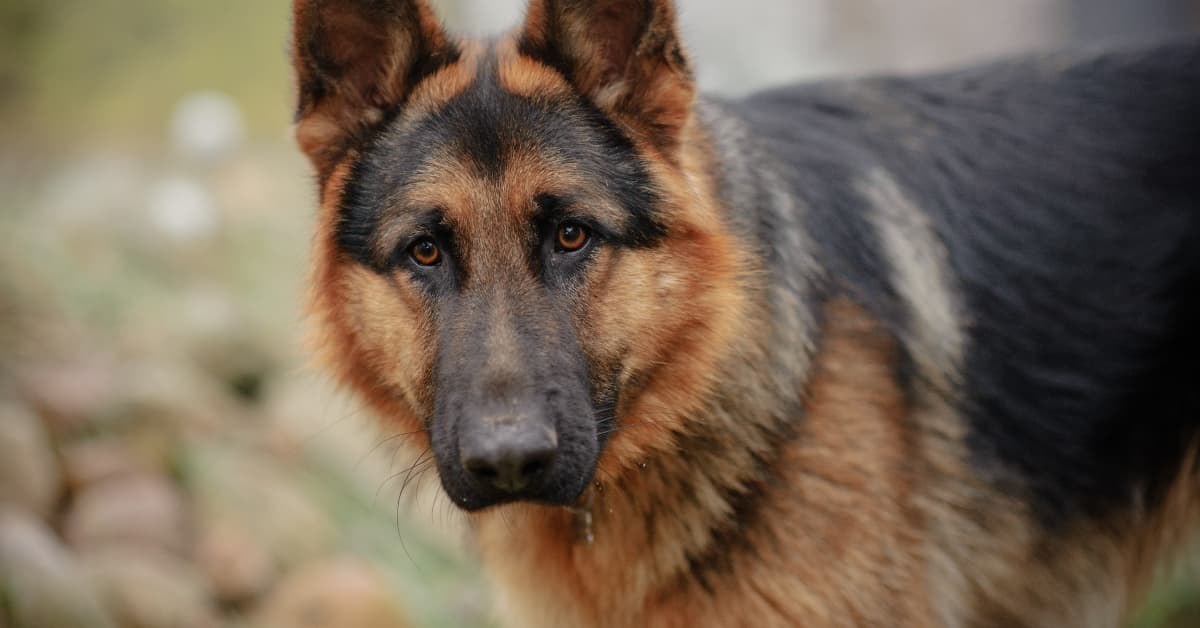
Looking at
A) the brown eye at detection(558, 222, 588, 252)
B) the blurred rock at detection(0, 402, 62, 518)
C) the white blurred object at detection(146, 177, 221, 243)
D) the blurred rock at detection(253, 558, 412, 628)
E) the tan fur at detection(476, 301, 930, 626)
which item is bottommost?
the white blurred object at detection(146, 177, 221, 243)

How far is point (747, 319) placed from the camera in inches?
121

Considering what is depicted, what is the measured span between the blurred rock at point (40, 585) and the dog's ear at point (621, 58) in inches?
102

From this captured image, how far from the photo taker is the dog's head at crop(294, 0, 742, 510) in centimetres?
280

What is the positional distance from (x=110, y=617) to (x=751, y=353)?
9.95ft

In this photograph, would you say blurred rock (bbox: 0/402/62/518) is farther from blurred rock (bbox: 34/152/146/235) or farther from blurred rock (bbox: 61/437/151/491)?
blurred rock (bbox: 34/152/146/235)

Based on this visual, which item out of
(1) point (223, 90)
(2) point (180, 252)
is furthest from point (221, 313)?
(1) point (223, 90)

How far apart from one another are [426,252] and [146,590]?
2769mm

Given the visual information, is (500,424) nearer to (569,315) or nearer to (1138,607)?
(569,315)

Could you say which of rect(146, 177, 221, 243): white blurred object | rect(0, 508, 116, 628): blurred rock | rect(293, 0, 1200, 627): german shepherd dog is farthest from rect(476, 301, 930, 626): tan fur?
rect(146, 177, 221, 243): white blurred object

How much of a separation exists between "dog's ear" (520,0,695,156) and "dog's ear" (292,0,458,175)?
337mm

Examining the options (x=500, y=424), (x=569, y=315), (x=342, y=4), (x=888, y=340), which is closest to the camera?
(x=500, y=424)

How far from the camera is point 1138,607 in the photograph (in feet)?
13.6

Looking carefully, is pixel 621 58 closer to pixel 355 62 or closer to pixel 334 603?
pixel 355 62

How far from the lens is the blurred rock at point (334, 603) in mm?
5090
